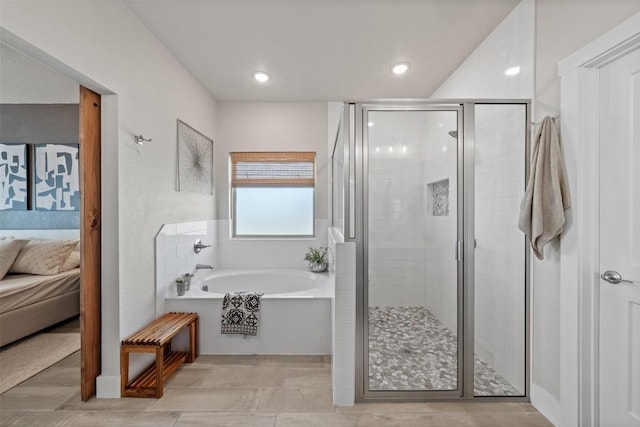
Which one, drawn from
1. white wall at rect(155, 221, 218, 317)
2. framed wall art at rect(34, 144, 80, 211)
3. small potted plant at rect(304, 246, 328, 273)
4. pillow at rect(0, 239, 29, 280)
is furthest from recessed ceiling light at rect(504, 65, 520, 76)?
pillow at rect(0, 239, 29, 280)

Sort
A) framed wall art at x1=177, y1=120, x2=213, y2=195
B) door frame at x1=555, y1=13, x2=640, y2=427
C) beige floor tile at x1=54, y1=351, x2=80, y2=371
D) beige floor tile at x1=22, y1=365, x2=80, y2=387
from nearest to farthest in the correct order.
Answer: door frame at x1=555, y1=13, x2=640, y2=427, beige floor tile at x1=22, y1=365, x2=80, y2=387, beige floor tile at x1=54, y1=351, x2=80, y2=371, framed wall art at x1=177, y1=120, x2=213, y2=195

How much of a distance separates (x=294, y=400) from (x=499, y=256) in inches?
63.8

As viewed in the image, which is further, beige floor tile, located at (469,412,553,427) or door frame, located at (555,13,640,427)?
beige floor tile, located at (469,412,553,427)

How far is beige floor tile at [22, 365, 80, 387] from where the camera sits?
2.13 metres

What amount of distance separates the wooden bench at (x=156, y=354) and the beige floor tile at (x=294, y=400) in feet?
2.26

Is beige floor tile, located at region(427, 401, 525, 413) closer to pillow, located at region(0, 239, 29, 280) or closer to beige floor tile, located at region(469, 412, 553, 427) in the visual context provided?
beige floor tile, located at region(469, 412, 553, 427)

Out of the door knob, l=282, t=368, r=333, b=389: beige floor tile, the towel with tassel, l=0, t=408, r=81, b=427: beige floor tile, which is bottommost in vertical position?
l=282, t=368, r=333, b=389: beige floor tile

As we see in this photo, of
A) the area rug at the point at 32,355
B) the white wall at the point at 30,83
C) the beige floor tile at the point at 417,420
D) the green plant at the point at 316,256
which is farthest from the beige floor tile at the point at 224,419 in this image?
the white wall at the point at 30,83

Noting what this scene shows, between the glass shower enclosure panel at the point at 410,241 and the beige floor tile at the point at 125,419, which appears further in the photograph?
the glass shower enclosure panel at the point at 410,241

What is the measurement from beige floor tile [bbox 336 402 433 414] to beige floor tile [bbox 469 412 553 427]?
283mm

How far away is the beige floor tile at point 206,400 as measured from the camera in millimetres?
1906

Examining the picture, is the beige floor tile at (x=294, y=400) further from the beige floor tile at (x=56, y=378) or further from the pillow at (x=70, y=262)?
the pillow at (x=70, y=262)

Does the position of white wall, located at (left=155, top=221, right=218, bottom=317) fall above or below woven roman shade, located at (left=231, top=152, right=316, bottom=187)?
below

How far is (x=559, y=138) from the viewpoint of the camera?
66.0 inches
